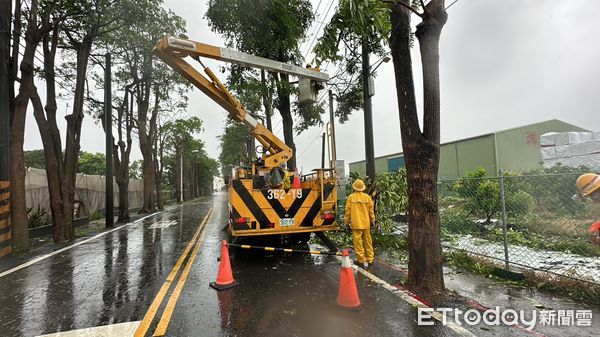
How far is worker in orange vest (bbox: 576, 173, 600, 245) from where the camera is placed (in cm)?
313

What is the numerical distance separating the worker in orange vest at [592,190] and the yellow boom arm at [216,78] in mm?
6595

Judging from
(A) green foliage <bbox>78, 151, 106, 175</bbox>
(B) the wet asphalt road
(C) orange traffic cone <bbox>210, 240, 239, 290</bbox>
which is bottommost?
(B) the wet asphalt road

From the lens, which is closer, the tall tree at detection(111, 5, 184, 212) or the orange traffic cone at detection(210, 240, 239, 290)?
the orange traffic cone at detection(210, 240, 239, 290)

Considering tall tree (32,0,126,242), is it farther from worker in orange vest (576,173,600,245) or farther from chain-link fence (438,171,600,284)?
worker in orange vest (576,173,600,245)

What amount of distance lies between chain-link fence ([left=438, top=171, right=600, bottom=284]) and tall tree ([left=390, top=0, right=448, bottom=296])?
1.13m

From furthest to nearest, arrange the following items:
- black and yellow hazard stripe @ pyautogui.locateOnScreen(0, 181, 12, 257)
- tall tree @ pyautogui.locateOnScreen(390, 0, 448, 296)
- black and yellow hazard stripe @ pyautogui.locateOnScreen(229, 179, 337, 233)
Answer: black and yellow hazard stripe @ pyautogui.locateOnScreen(0, 181, 12, 257) → black and yellow hazard stripe @ pyautogui.locateOnScreen(229, 179, 337, 233) → tall tree @ pyautogui.locateOnScreen(390, 0, 448, 296)

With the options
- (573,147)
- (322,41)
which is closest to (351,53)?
(322,41)

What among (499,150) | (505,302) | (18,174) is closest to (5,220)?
(18,174)

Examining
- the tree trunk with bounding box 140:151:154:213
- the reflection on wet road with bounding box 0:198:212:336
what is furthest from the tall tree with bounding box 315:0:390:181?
the tree trunk with bounding box 140:151:154:213

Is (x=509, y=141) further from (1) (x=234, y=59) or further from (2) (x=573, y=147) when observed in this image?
(1) (x=234, y=59)

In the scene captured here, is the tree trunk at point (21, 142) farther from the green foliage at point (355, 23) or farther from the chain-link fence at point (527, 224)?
the chain-link fence at point (527, 224)

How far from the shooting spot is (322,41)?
18.9ft

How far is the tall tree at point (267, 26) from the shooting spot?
11.6 metres

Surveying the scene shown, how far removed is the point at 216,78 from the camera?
27.9 feet
